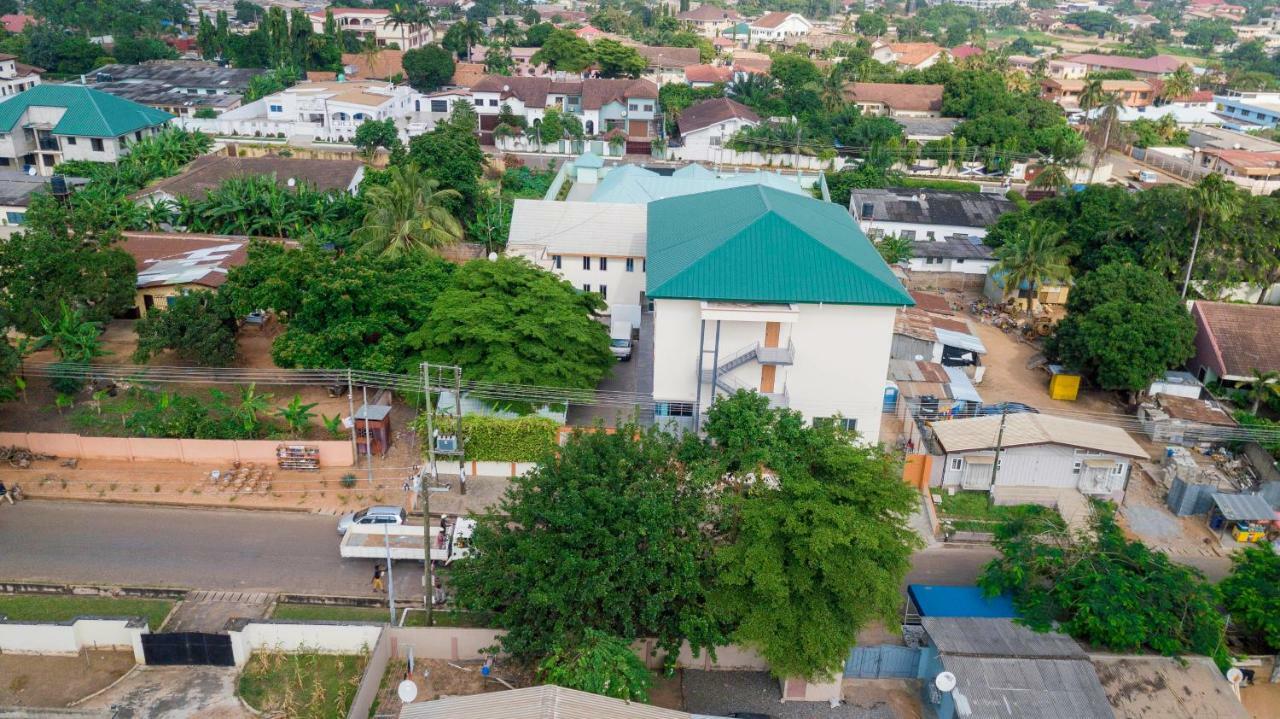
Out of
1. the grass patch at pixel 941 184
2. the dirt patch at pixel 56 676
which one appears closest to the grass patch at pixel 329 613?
the dirt patch at pixel 56 676

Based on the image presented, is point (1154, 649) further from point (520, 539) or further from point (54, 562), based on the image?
point (54, 562)

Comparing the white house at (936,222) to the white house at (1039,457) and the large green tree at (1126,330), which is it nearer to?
the large green tree at (1126,330)

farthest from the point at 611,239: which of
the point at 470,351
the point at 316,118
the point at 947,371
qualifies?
the point at 316,118

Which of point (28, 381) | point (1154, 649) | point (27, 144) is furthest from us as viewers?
point (27, 144)

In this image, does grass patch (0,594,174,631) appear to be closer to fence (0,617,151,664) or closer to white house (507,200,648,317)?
fence (0,617,151,664)

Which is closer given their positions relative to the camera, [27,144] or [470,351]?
[470,351]

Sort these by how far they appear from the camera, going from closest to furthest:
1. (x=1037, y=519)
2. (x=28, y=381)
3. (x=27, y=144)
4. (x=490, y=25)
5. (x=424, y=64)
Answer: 1. (x=1037, y=519)
2. (x=28, y=381)
3. (x=27, y=144)
4. (x=424, y=64)
5. (x=490, y=25)

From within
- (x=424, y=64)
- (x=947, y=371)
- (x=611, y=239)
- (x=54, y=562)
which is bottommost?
(x=54, y=562)
